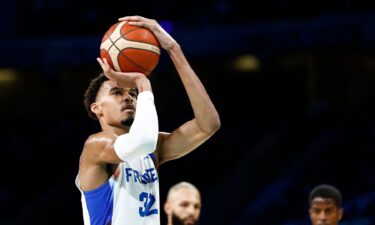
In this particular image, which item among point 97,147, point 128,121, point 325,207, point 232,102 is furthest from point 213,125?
point 232,102

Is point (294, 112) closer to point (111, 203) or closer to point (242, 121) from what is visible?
point (242, 121)

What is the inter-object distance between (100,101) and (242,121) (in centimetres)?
1038

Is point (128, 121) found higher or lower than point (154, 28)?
lower

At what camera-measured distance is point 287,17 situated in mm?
13438

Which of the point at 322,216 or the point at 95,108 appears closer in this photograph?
the point at 95,108

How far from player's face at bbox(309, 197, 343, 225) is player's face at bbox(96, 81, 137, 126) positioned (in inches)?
119

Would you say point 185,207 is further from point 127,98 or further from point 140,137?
point 140,137

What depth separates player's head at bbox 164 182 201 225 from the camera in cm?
668

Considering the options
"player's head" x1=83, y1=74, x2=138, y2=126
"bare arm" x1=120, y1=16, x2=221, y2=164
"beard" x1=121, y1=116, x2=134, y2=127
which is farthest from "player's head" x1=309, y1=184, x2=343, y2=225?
"beard" x1=121, y1=116, x2=134, y2=127

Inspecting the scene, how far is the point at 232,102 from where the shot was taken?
16297mm

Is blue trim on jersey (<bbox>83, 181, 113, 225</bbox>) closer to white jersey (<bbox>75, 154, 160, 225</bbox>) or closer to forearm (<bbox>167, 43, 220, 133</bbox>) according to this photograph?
white jersey (<bbox>75, 154, 160, 225</bbox>)

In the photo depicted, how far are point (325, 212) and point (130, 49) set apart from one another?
336 cm

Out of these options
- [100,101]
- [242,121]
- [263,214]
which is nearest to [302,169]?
[263,214]

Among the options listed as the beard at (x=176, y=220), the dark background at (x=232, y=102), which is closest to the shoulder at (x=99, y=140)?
the beard at (x=176, y=220)
